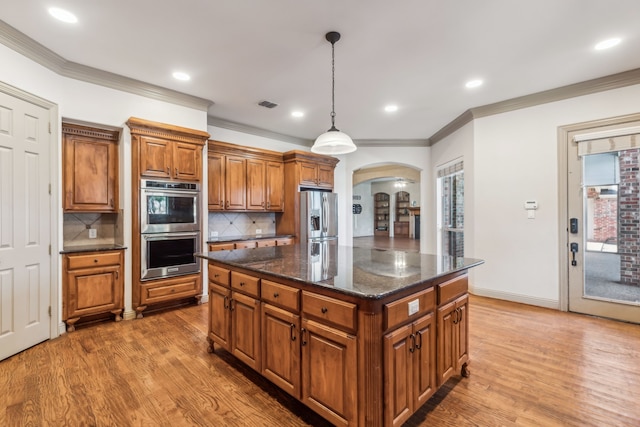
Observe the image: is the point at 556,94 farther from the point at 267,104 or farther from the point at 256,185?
the point at 256,185

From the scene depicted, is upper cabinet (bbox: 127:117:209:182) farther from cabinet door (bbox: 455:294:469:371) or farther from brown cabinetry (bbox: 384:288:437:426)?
cabinet door (bbox: 455:294:469:371)

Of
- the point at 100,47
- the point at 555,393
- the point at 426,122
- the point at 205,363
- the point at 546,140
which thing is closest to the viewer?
the point at 555,393

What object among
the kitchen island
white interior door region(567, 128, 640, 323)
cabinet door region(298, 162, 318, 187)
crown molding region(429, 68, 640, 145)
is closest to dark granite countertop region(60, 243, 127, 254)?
the kitchen island

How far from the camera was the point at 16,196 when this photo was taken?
2.72 metres

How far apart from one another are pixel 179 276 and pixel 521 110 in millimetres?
Result: 5112

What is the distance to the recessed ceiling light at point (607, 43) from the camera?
2773mm

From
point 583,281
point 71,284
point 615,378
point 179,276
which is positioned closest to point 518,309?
point 583,281

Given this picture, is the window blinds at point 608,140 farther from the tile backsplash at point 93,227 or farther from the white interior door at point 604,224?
the tile backsplash at point 93,227

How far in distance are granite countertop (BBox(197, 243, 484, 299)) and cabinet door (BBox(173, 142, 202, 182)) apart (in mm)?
1700

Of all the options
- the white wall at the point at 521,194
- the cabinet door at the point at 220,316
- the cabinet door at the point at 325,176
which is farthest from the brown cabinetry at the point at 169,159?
the white wall at the point at 521,194

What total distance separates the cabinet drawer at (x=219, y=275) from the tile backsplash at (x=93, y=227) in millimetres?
1675

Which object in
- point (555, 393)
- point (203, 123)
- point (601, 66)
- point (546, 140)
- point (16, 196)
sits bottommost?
point (555, 393)

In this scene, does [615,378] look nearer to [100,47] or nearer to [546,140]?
[546,140]

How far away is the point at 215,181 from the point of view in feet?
15.2
